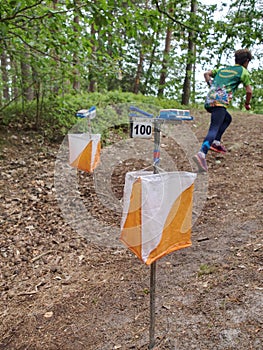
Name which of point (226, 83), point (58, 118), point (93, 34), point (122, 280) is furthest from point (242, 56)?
point (58, 118)

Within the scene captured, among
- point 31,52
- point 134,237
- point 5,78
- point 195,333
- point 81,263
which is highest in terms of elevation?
point 31,52

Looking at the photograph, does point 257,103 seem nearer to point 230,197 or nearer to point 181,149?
point 181,149

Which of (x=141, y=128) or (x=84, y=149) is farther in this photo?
(x=84, y=149)

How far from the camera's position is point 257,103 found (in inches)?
501

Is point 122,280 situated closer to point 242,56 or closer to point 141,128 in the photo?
point 141,128

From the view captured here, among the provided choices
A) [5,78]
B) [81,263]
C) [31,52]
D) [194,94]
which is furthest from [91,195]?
[194,94]

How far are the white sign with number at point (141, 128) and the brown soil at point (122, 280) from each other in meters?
1.12

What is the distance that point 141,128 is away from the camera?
1507 mm

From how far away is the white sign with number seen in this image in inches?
58.9

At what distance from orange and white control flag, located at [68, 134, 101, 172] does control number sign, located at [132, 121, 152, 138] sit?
1.94 meters


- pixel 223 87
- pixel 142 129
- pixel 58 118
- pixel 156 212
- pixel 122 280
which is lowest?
pixel 122 280

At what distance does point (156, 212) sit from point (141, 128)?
43 cm

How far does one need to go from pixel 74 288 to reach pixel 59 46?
8.88 ft

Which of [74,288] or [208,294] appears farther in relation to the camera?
[74,288]
